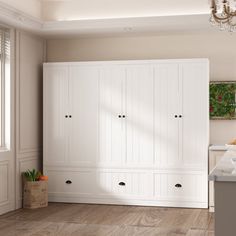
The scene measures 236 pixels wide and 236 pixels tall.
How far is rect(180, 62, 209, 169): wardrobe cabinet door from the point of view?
6398 mm

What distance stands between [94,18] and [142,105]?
1.33 meters

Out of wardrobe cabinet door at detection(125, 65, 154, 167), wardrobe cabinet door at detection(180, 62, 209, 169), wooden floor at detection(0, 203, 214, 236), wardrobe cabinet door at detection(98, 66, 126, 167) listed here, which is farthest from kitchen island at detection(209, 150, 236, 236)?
wardrobe cabinet door at detection(98, 66, 126, 167)

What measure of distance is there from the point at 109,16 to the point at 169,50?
95 cm

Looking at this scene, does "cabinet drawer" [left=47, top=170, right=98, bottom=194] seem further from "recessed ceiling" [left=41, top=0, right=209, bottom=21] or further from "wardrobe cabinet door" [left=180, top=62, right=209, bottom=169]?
"recessed ceiling" [left=41, top=0, right=209, bottom=21]

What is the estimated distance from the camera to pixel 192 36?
22.6 ft

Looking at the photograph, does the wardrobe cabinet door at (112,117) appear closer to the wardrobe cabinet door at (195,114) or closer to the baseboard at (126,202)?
the baseboard at (126,202)

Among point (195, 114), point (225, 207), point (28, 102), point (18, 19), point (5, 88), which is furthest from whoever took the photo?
point (28, 102)

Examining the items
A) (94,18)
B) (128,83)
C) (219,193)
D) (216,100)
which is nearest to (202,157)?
(216,100)

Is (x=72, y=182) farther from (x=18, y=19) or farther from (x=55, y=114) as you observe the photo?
(x=18, y=19)

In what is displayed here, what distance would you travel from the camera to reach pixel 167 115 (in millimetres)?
6520

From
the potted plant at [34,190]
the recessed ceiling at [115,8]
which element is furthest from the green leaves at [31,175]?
the recessed ceiling at [115,8]

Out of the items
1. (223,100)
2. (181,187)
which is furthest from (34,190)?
(223,100)

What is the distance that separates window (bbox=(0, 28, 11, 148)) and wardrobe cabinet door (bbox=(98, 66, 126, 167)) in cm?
123

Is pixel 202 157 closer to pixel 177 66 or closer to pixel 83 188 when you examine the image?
pixel 177 66
